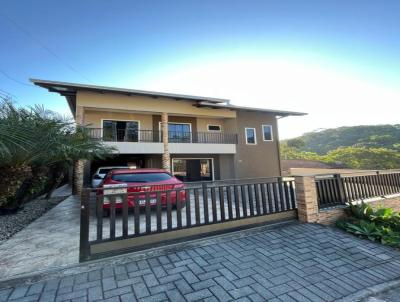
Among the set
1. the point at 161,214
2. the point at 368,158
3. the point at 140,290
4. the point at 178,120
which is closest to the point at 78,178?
the point at 178,120

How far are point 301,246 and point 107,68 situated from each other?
11518 mm

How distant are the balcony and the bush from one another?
9507mm

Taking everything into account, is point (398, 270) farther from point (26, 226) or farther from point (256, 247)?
point (26, 226)

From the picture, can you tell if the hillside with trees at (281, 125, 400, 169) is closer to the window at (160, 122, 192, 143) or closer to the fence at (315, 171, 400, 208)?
the fence at (315, 171, 400, 208)

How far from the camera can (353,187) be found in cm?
572

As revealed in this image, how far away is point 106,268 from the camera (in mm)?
2773

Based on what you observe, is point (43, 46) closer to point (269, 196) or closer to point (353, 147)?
point (269, 196)

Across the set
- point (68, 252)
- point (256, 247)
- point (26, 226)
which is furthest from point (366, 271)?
point (26, 226)

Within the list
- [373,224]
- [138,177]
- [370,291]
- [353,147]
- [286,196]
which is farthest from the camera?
[353,147]

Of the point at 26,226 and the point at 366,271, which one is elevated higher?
the point at 26,226

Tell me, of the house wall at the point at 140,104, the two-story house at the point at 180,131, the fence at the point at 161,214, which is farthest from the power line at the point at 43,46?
the fence at the point at 161,214

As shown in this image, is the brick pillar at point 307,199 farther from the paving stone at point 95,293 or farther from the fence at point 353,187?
the paving stone at point 95,293

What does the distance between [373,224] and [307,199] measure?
4.93ft

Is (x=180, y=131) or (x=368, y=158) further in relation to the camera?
(x=368, y=158)
